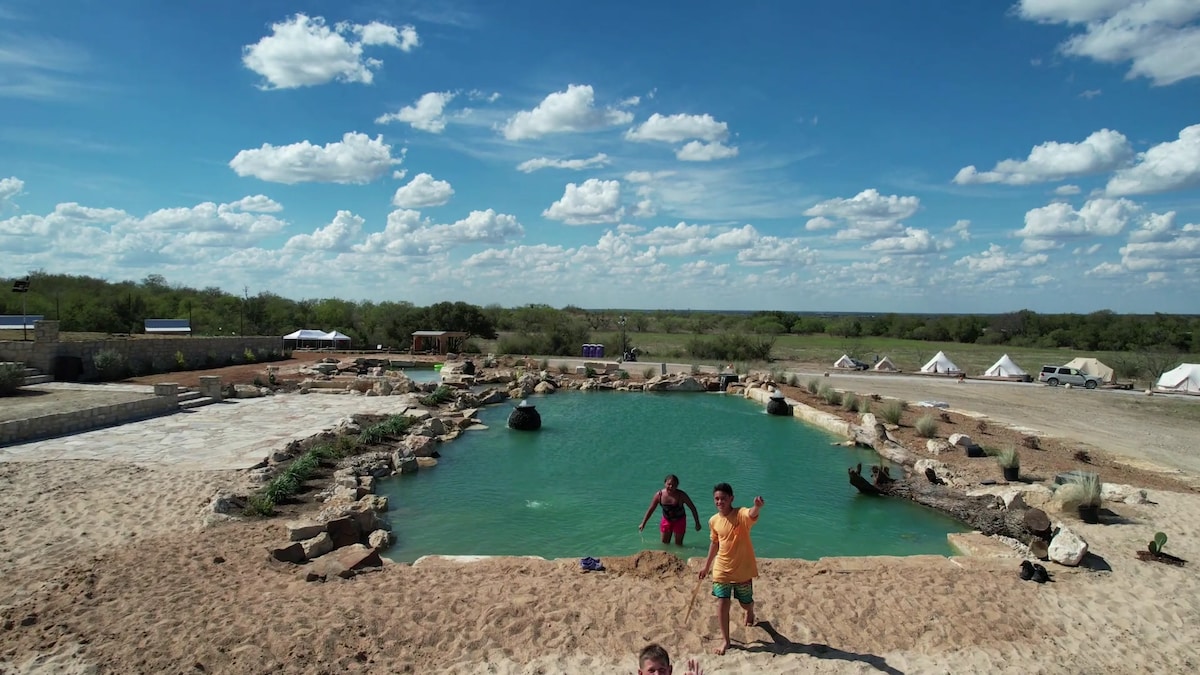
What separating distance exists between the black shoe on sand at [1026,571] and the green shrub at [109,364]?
79.3 feet

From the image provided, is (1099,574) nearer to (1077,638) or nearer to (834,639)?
(1077,638)

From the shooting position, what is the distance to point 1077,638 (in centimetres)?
577

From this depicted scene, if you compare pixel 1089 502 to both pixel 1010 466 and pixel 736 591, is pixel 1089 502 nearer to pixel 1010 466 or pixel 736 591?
pixel 1010 466

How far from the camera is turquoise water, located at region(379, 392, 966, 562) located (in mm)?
8938

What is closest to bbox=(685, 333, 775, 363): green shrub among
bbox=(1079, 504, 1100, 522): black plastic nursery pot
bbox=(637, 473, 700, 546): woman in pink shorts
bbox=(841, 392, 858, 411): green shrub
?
bbox=(841, 392, 858, 411): green shrub

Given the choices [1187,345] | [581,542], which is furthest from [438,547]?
[1187,345]

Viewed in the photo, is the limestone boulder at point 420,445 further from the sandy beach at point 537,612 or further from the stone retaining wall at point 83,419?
the stone retaining wall at point 83,419

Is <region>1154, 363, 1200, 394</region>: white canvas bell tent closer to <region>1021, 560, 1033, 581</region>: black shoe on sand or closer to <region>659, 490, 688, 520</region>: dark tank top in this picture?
<region>1021, 560, 1033, 581</region>: black shoe on sand

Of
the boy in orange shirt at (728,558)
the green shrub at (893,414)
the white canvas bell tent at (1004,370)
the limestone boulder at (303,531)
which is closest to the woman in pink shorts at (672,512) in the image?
the boy in orange shirt at (728,558)

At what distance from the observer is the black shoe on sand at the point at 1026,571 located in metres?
6.91

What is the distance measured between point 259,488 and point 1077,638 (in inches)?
404

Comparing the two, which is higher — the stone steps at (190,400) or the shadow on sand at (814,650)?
the stone steps at (190,400)

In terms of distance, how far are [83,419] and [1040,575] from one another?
55.2ft

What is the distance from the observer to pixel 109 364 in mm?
20672
